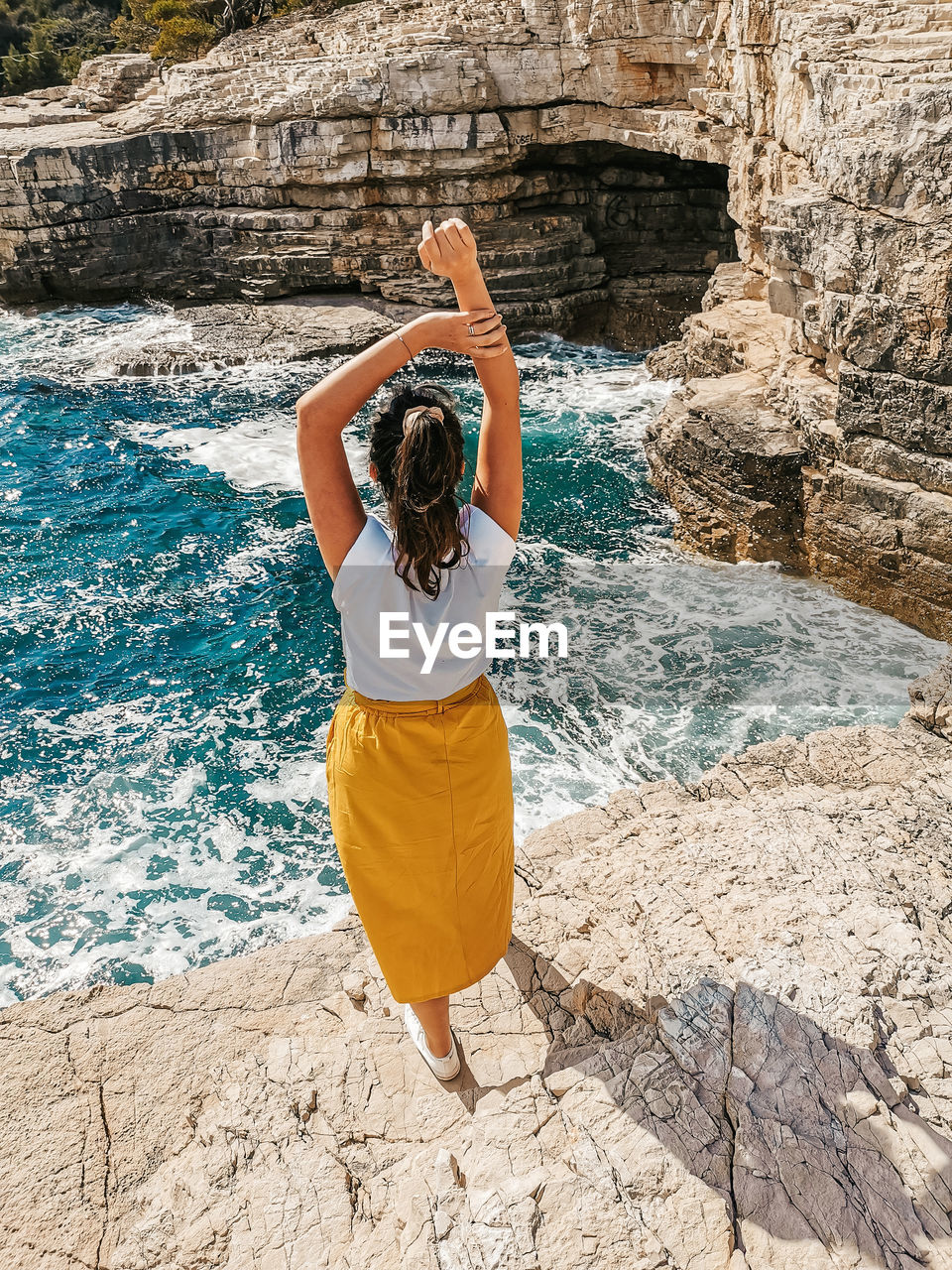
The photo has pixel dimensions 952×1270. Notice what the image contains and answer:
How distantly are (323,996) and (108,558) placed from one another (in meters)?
6.75

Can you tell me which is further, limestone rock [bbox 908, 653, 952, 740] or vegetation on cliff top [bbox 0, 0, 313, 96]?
vegetation on cliff top [bbox 0, 0, 313, 96]

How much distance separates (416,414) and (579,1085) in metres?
1.64

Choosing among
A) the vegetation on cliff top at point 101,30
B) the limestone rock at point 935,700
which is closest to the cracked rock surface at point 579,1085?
the limestone rock at point 935,700

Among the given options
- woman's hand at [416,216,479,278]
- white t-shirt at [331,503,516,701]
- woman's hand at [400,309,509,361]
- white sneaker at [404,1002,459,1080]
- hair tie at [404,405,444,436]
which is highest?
woman's hand at [416,216,479,278]

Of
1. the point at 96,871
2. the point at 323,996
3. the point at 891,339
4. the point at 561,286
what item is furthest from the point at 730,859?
the point at 561,286

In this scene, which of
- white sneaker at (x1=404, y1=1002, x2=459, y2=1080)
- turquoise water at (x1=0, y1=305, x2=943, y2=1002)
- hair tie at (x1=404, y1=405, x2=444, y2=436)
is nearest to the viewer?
hair tie at (x1=404, y1=405, x2=444, y2=436)

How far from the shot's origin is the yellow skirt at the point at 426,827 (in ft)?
7.34

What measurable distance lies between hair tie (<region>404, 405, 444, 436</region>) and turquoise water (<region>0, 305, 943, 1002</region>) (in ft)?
10.8

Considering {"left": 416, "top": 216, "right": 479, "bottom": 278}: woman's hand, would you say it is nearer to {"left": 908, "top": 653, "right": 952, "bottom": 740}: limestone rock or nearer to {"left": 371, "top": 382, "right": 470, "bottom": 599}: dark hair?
{"left": 371, "top": 382, "right": 470, "bottom": 599}: dark hair

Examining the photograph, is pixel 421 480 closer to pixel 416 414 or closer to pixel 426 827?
pixel 416 414

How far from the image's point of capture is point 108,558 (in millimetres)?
8875

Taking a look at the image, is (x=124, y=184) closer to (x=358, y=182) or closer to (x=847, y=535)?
(x=358, y=182)

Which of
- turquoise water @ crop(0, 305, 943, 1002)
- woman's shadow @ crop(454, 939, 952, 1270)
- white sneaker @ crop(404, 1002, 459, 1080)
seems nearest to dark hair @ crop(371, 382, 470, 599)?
woman's shadow @ crop(454, 939, 952, 1270)

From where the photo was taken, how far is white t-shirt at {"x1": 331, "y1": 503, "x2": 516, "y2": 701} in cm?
205
